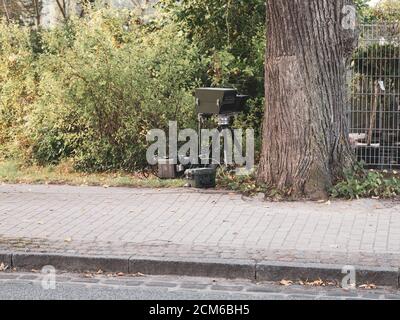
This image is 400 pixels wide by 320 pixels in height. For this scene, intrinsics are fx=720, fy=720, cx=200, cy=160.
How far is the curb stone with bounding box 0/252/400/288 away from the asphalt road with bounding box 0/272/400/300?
3.1 inches

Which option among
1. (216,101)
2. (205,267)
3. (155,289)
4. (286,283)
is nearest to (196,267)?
(205,267)

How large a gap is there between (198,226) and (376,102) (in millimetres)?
4622

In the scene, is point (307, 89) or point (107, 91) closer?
point (307, 89)

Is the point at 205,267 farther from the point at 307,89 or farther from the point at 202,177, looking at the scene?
the point at 202,177

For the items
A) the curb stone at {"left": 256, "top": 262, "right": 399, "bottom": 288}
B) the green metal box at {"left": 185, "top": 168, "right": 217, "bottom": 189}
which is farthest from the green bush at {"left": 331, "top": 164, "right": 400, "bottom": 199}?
the curb stone at {"left": 256, "top": 262, "right": 399, "bottom": 288}

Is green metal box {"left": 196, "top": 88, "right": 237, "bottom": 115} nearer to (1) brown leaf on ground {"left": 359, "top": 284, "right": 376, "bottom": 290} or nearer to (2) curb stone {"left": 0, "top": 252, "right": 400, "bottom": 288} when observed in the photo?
(2) curb stone {"left": 0, "top": 252, "right": 400, "bottom": 288}

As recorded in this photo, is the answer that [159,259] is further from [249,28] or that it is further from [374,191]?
[249,28]

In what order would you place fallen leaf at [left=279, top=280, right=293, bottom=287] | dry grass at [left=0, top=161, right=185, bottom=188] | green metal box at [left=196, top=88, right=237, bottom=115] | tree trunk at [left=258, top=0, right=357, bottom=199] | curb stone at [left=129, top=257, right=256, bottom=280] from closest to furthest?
fallen leaf at [left=279, top=280, right=293, bottom=287] → curb stone at [left=129, top=257, right=256, bottom=280] → tree trunk at [left=258, top=0, right=357, bottom=199] → green metal box at [left=196, top=88, right=237, bottom=115] → dry grass at [left=0, top=161, right=185, bottom=188]

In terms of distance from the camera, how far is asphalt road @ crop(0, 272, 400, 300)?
6.11 m

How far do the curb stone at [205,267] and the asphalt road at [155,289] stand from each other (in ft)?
0.26

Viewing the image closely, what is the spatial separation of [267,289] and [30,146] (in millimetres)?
7684

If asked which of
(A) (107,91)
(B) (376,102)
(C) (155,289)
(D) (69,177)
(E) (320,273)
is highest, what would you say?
(A) (107,91)

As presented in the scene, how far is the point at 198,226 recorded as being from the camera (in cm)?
809

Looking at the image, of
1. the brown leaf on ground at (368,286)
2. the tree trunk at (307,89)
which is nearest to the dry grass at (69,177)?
the tree trunk at (307,89)
